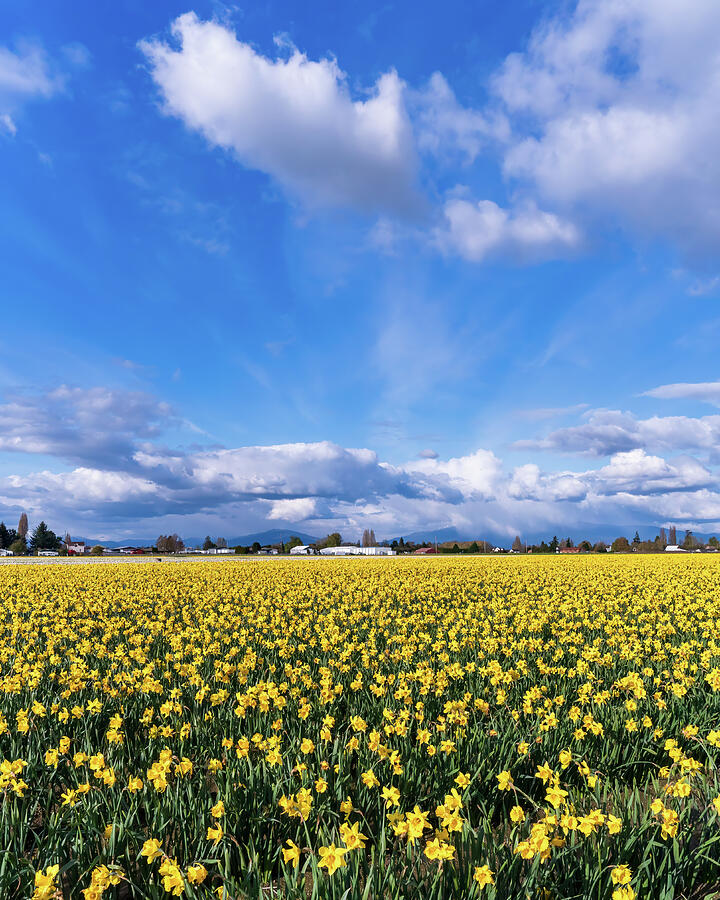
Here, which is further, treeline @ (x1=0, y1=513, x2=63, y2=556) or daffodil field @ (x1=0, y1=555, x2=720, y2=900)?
treeline @ (x1=0, y1=513, x2=63, y2=556)

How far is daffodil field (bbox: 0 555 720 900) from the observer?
3607 millimetres

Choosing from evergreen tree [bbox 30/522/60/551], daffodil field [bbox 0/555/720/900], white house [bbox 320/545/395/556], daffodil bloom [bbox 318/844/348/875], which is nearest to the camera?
daffodil bloom [bbox 318/844/348/875]

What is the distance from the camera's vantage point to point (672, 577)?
22.7m

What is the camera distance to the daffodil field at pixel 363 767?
3.61 meters

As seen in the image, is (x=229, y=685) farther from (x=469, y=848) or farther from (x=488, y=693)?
(x=469, y=848)

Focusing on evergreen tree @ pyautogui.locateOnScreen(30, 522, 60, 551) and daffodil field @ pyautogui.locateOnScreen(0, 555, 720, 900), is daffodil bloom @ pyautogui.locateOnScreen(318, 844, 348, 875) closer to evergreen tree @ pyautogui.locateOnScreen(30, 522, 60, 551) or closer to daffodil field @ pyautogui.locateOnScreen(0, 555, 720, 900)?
daffodil field @ pyautogui.locateOnScreen(0, 555, 720, 900)

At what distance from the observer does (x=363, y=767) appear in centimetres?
514

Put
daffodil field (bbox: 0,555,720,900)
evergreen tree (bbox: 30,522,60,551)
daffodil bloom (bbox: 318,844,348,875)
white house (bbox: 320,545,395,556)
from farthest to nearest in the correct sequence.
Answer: evergreen tree (bbox: 30,522,60,551)
white house (bbox: 320,545,395,556)
daffodil field (bbox: 0,555,720,900)
daffodil bloom (bbox: 318,844,348,875)

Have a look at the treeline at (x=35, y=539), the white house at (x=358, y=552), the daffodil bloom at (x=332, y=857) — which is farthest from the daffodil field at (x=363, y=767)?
the treeline at (x=35, y=539)

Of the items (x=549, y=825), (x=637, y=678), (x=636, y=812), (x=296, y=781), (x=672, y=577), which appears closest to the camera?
(x=549, y=825)

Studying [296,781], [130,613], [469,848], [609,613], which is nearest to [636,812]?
[469,848]

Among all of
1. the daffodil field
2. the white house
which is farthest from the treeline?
the daffodil field

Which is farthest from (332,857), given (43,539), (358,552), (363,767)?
(43,539)

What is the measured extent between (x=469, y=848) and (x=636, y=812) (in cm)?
155
